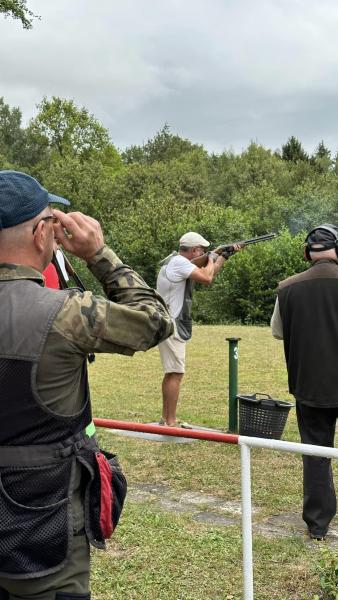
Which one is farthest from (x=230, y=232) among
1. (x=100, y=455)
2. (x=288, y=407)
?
(x=100, y=455)

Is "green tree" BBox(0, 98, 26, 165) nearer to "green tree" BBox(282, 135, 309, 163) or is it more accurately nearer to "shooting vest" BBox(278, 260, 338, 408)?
"green tree" BBox(282, 135, 309, 163)

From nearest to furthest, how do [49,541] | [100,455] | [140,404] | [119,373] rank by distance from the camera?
[49,541]
[100,455]
[140,404]
[119,373]

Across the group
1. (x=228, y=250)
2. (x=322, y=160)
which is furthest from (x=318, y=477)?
(x=322, y=160)

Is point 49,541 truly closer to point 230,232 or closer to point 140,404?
point 140,404

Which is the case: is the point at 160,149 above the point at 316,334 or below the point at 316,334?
above

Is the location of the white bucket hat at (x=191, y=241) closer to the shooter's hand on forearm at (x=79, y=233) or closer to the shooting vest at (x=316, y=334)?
the shooting vest at (x=316, y=334)

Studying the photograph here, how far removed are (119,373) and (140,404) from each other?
274 centimetres

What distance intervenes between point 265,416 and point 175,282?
1587 mm

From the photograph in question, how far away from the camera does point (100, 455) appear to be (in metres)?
1.99

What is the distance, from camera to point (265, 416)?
6.34 metres

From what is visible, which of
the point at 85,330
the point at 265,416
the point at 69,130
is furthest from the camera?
the point at 69,130

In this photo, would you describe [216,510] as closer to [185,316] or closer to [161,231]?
[185,316]

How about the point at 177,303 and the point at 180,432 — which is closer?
the point at 180,432

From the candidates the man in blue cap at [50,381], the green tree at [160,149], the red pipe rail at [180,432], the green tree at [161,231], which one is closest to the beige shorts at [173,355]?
the red pipe rail at [180,432]
